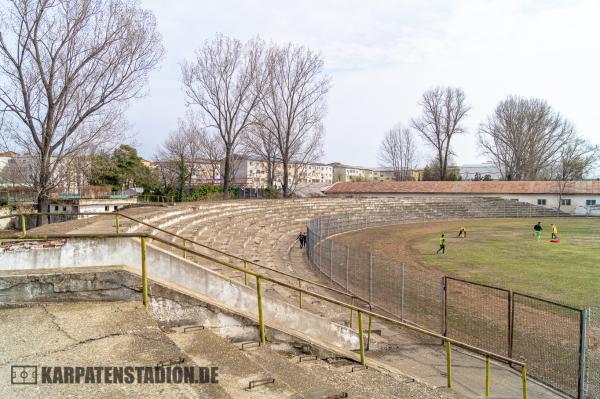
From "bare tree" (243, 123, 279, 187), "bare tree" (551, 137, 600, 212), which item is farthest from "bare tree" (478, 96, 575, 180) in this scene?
"bare tree" (243, 123, 279, 187)

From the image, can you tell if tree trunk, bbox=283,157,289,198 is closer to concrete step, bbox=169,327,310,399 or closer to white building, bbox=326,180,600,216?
white building, bbox=326,180,600,216

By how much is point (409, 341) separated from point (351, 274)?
5.54 meters

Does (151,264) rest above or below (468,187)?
below

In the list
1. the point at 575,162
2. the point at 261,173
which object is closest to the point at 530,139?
the point at 575,162

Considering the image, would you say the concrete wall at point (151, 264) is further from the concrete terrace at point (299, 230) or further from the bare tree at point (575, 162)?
the bare tree at point (575, 162)

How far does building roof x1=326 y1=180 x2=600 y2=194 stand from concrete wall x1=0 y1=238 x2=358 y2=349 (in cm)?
5754

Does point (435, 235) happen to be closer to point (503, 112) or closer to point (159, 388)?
point (159, 388)

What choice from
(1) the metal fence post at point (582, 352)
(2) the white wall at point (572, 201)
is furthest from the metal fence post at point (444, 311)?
(2) the white wall at point (572, 201)

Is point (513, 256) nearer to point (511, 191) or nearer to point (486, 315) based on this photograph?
point (486, 315)

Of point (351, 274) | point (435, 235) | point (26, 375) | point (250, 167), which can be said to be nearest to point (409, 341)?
point (351, 274)

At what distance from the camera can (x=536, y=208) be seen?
54844mm

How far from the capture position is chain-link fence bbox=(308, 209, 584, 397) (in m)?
8.75

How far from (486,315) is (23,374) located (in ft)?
36.8

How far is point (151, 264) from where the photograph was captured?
710 cm
